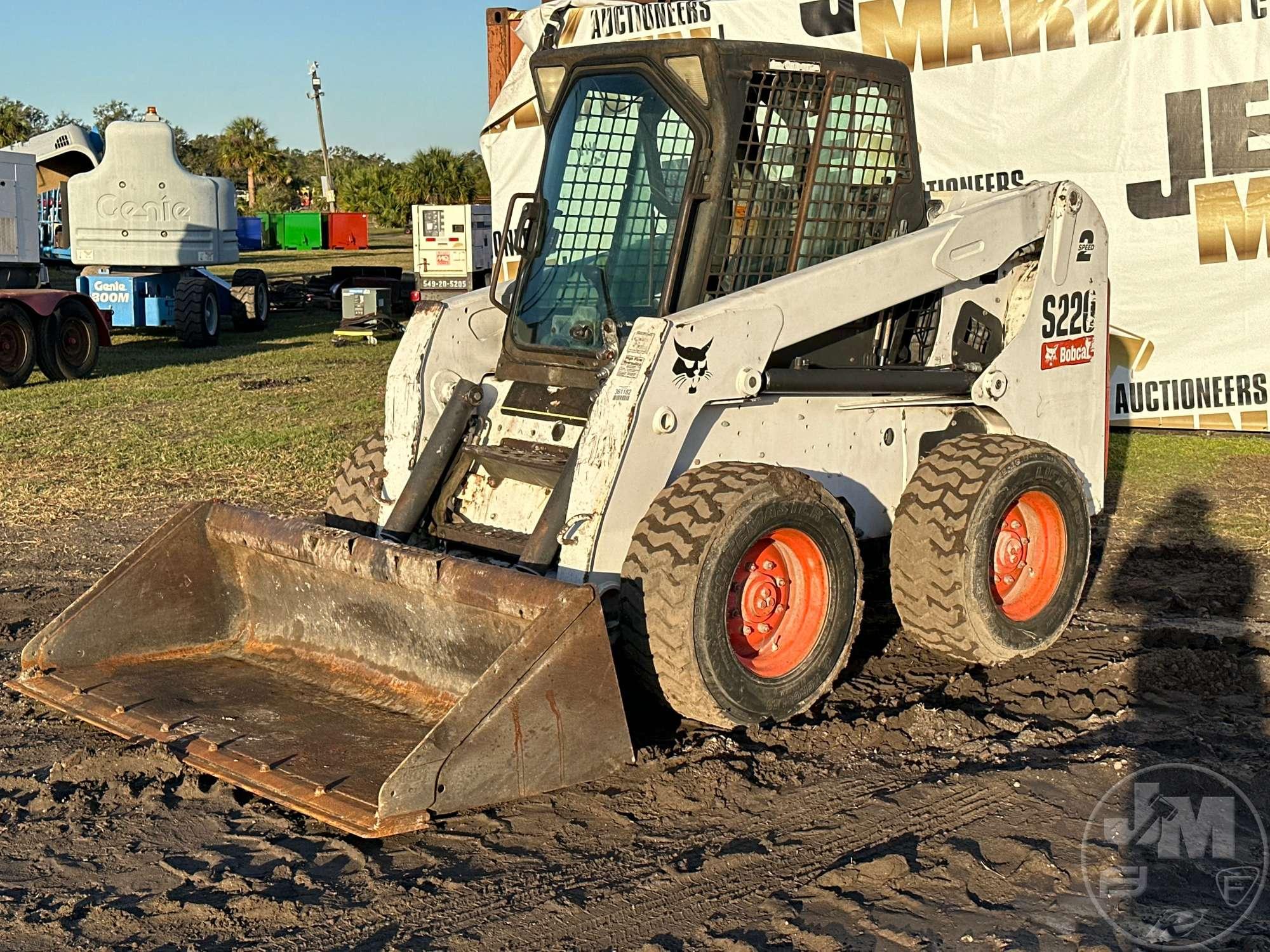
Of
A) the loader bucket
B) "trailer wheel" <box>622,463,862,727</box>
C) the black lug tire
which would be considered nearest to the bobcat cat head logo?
"trailer wheel" <box>622,463,862,727</box>

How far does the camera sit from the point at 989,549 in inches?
224

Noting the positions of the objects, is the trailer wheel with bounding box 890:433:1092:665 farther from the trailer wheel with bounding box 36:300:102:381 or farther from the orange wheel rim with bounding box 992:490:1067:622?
the trailer wheel with bounding box 36:300:102:381

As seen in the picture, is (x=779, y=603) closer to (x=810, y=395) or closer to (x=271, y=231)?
(x=810, y=395)

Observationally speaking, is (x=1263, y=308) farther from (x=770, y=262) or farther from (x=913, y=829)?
(x=913, y=829)

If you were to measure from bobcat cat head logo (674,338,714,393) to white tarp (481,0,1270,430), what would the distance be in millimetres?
8107

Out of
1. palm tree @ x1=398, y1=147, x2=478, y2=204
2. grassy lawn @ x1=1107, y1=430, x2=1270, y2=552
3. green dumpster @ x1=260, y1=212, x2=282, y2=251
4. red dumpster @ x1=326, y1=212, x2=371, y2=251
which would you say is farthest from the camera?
palm tree @ x1=398, y1=147, x2=478, y2=204

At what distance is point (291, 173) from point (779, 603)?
235ft

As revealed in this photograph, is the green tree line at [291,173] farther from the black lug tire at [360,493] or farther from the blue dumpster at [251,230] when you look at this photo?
the black lug tire at [360,493]

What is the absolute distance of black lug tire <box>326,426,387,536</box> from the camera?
6062mm

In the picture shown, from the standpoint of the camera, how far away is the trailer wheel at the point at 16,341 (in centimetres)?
1581

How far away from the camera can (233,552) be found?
5754 millimetres

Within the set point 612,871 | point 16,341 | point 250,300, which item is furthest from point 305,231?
point 612,871

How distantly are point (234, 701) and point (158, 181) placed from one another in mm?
18073

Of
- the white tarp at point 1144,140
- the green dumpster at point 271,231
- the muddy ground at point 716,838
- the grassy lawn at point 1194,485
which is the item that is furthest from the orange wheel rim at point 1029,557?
the green dumpster at point 271,231
